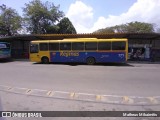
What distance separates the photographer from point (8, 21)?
44.0 meters

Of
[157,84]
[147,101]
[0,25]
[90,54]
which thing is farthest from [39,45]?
[0,25]

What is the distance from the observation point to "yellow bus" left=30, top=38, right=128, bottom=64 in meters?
22.2

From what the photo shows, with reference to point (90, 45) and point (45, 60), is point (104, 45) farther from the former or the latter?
point (45, 60)

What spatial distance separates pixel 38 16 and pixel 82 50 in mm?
24868

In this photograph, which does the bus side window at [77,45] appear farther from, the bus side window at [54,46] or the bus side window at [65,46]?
the bus side window at [54,46]

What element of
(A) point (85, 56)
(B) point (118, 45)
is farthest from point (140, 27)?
(A) point (85, 56)

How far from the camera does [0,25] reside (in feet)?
142

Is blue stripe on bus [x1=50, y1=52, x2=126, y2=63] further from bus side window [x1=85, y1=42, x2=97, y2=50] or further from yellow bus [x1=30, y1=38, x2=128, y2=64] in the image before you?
bus side window [x1=85, y1=42, x2=97, y2=50]

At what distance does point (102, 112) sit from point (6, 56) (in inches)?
923

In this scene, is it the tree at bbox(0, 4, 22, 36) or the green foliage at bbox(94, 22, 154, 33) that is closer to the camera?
the tree at bbox(0, 4, 22, 36)

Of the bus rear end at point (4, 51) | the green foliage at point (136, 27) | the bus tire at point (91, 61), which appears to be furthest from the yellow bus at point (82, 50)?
the green foliage at point (136, 27)

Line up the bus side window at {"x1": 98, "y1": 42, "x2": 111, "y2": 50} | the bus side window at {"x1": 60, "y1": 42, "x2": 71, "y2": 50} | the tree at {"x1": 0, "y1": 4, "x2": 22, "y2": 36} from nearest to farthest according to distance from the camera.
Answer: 1. the bus side window at {"x1": 98, "y1": 42, "x2": 111, "y2": 50}
2. the bus side window at {"x1": 60, "y1": 42, "x2": 71, "y2": 50}
3. the tree at {"x1": 0, "y1": 4, "x2": 22, "y2": 36}

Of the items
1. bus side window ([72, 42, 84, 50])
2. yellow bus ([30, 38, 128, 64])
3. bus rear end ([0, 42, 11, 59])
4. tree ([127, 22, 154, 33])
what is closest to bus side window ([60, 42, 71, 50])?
yellow bus ([30, 38, 128, 64])

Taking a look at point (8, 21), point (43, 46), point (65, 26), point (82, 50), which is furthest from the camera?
point (65, 26)
